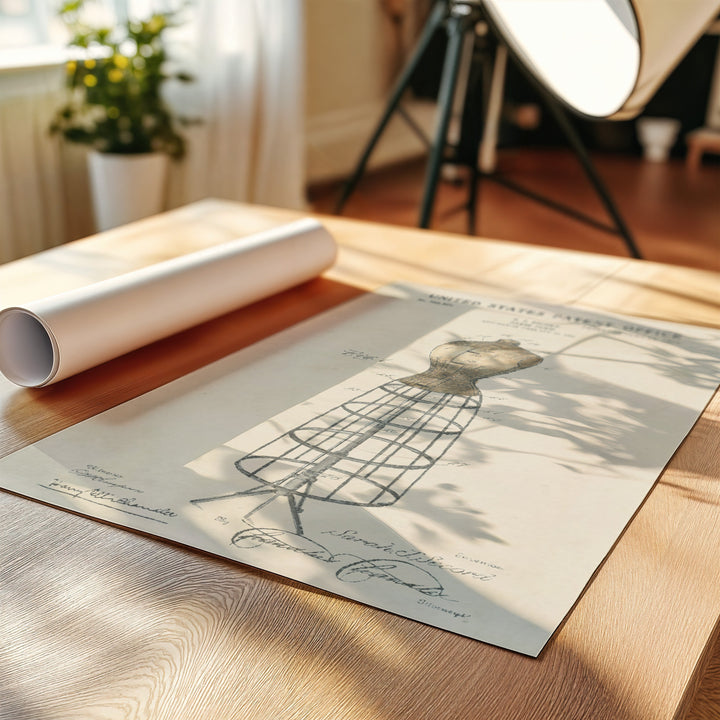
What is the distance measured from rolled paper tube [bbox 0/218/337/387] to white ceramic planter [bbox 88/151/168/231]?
59.2 inches

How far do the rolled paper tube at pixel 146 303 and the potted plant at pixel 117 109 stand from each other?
4.99 feet

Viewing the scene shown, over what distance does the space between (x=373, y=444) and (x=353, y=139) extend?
3368mm

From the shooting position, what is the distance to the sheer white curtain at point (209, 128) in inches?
94.1

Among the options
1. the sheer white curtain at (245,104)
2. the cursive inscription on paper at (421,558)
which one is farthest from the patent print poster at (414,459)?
the sheer white curtain at (245,104)

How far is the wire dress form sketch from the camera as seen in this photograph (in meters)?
0.62

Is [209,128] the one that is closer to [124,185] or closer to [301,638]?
[124,185]

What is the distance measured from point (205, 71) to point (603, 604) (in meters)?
2.54

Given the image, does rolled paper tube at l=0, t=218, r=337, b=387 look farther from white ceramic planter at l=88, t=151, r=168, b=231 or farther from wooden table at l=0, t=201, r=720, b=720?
white ceramic planter at l=88, t=151, r=168, b=231

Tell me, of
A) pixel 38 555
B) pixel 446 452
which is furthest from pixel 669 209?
pixel 38 555

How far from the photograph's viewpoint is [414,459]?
0.66 m

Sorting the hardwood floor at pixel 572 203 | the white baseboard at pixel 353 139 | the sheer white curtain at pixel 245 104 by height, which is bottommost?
the hardwood floor at pixel 572 203

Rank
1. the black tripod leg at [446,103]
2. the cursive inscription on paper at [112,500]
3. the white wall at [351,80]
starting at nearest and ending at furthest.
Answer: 1. the cursive inscription on paper at [112,500]
2. the black tripod leg at [446,103]
3. the white wall at [351,80]
